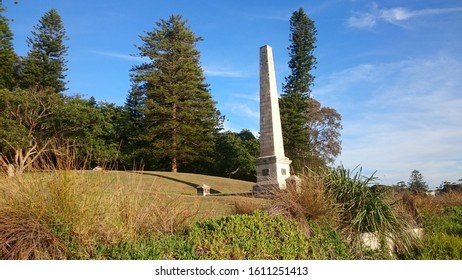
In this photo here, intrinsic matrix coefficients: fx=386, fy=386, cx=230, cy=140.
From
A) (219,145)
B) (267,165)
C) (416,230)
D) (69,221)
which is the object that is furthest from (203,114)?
(69,221)

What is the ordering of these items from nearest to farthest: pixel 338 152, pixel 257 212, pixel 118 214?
pixel 118 214
pixel 257 212
pixel 338 152

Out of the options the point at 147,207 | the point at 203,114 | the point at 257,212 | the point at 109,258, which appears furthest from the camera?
the point at 203,114

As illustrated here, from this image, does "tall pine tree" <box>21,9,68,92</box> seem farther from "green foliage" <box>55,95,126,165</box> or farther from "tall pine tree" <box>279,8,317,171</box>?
"tall pine tree" <box>279,8,317,171</box>

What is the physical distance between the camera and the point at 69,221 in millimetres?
4512

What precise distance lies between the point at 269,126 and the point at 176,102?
1779 cm

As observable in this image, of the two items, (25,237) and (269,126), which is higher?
(269,126)

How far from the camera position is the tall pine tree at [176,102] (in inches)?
1352

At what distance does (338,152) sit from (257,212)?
36710 millimetres

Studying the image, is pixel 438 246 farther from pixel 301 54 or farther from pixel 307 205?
pixel 301 54

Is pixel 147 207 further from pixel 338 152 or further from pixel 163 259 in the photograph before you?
pixel 338 152

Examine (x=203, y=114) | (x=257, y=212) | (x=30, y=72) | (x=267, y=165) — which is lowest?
(x=257, y=212)

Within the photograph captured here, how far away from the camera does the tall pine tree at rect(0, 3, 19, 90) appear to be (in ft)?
98.3

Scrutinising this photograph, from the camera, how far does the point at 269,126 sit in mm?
18766

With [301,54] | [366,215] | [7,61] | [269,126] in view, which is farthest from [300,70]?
[366,215]
